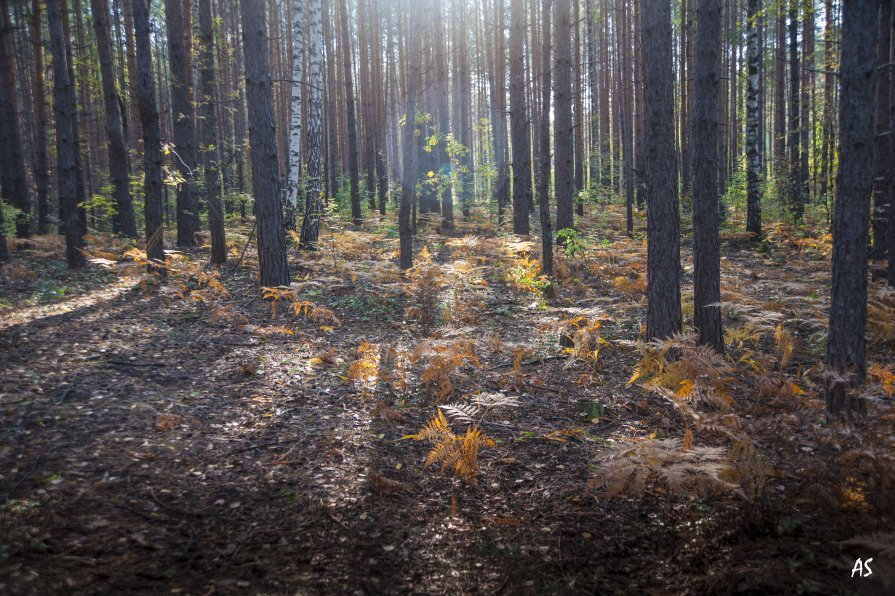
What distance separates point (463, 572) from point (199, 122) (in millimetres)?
26899

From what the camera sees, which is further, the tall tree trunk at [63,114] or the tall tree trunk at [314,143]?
the tall tree trunk at [314,143]

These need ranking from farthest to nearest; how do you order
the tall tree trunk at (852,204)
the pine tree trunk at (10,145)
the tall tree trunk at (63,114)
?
the pine tree trunk at (10,145)
the tall tree trunk at (63,114)
the tall tree trunk at (852,204)

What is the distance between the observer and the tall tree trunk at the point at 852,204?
3.82 m

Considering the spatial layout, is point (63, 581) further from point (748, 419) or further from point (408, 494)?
point (748, 419)

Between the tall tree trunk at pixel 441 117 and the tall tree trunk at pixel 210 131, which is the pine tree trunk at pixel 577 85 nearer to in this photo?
the tall tree trunk at pixel 441 117

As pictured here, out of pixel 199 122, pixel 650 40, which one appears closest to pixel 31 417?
pixel 650 40

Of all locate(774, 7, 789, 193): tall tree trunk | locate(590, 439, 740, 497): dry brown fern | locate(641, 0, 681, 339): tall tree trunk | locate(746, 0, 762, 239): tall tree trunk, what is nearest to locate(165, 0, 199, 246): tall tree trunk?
locate(641, 0, 681, 339): tall tree trunk

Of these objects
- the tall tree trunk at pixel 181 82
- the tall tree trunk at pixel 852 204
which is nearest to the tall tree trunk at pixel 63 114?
the tall tree trunk at pixel 181 82

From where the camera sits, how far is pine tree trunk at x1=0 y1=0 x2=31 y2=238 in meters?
13.9

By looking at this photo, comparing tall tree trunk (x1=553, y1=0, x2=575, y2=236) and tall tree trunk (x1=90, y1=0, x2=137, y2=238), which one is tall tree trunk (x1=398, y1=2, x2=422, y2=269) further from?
tall tree trunk (x1=90, y1=0, x2=137, y2=238)

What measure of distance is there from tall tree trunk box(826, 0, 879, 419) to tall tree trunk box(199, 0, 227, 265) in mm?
10677

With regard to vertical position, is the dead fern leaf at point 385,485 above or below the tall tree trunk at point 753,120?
→ below

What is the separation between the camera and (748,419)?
4.89 meters

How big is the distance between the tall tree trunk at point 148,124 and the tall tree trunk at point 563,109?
827 centimetres
